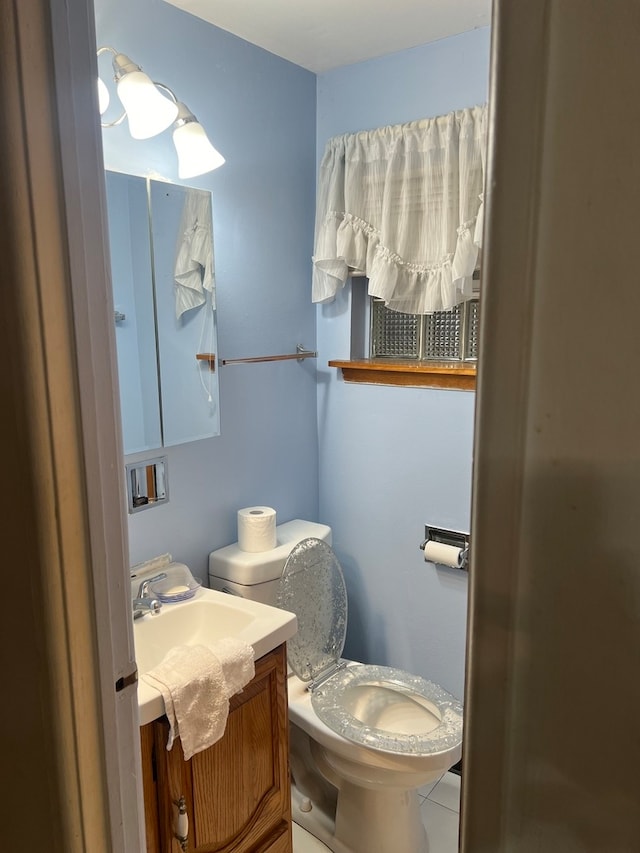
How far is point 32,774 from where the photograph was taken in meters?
0.76

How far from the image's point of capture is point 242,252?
1.92m

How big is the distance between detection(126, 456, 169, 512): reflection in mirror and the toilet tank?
0.27 m

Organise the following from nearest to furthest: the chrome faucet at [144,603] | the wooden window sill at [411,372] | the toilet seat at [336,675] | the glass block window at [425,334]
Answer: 1. the chrome faucet at [144,603]
2. the toilet seat at [336,675]
3. the wooden window sill at [411,372]
4. the glass block window at [425,334]

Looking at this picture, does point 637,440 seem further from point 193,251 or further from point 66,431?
point 193,251

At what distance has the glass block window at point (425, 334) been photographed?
2061 mm

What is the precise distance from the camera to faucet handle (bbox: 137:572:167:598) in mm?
1606

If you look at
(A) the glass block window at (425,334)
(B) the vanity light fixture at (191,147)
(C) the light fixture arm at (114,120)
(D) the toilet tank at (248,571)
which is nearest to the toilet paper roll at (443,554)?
(D) the toilet tank at (248,571)

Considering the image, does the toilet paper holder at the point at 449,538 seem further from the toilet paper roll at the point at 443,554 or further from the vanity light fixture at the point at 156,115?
the vanity light fixture at the point at 156,115

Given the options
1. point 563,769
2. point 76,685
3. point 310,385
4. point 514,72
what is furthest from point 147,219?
point 563,769

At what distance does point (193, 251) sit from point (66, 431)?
1.20m

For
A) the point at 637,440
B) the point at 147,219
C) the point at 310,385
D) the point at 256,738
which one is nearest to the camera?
the point at 637,440

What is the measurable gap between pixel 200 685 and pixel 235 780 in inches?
13.8

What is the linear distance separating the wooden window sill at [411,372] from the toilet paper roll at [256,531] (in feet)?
1.88

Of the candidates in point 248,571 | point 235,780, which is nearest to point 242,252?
point 248,571
